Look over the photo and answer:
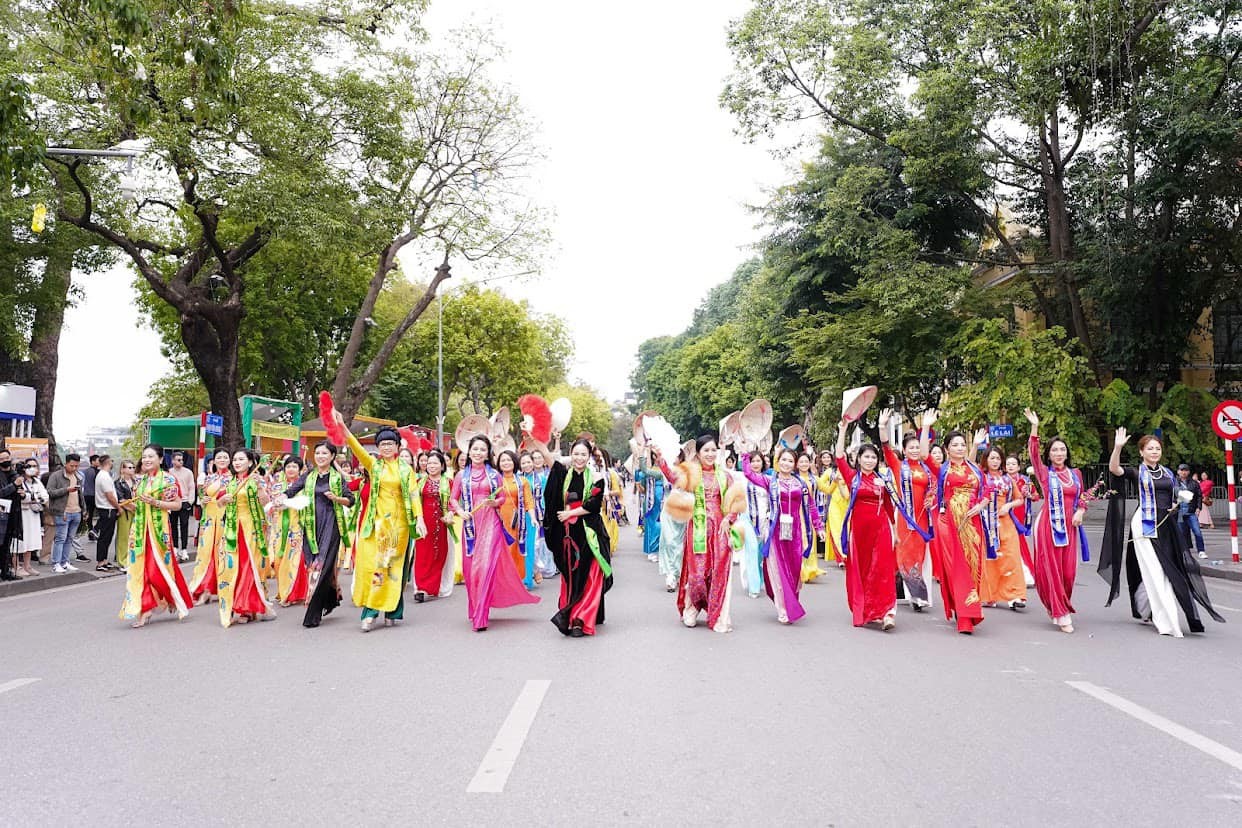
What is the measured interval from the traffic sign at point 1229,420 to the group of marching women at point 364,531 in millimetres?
10510

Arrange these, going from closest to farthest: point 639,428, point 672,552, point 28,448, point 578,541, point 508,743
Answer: point 508,743
point 578,541
point 672,552
point 639,428
point 28,448

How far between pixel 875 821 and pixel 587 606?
4.62 m

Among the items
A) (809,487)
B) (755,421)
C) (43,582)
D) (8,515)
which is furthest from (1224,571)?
(8,515)

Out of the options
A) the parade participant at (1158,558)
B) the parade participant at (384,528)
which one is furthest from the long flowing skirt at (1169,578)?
the parade participant at (384,528)

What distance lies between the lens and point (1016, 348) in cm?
2320

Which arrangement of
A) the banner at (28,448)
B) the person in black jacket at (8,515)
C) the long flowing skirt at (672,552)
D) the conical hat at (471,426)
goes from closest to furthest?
the long flowing skirt at (672,552), the person in black jacket at (8,515), the conical hat at (471,426), the banner at (28,448)

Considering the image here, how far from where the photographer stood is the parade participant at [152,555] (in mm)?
9172

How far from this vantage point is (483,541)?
8852 millimetres

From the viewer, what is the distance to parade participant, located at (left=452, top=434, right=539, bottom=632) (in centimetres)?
870

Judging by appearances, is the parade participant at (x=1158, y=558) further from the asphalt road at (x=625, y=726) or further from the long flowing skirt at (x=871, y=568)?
the long flowing skirt at (x=871, y=568)

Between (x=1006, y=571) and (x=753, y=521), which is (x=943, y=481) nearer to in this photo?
(x=1006, y=571)

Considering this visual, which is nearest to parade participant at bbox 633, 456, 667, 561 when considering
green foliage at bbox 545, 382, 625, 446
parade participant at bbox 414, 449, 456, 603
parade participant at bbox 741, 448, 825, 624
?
parade participant at bbox 414, 449, 456, 603

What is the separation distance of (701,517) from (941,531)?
77.8 inches

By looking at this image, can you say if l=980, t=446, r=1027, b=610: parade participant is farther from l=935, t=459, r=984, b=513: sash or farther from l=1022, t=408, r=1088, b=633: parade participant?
l=1022, t=408, r=1088, b=633: parade participant
